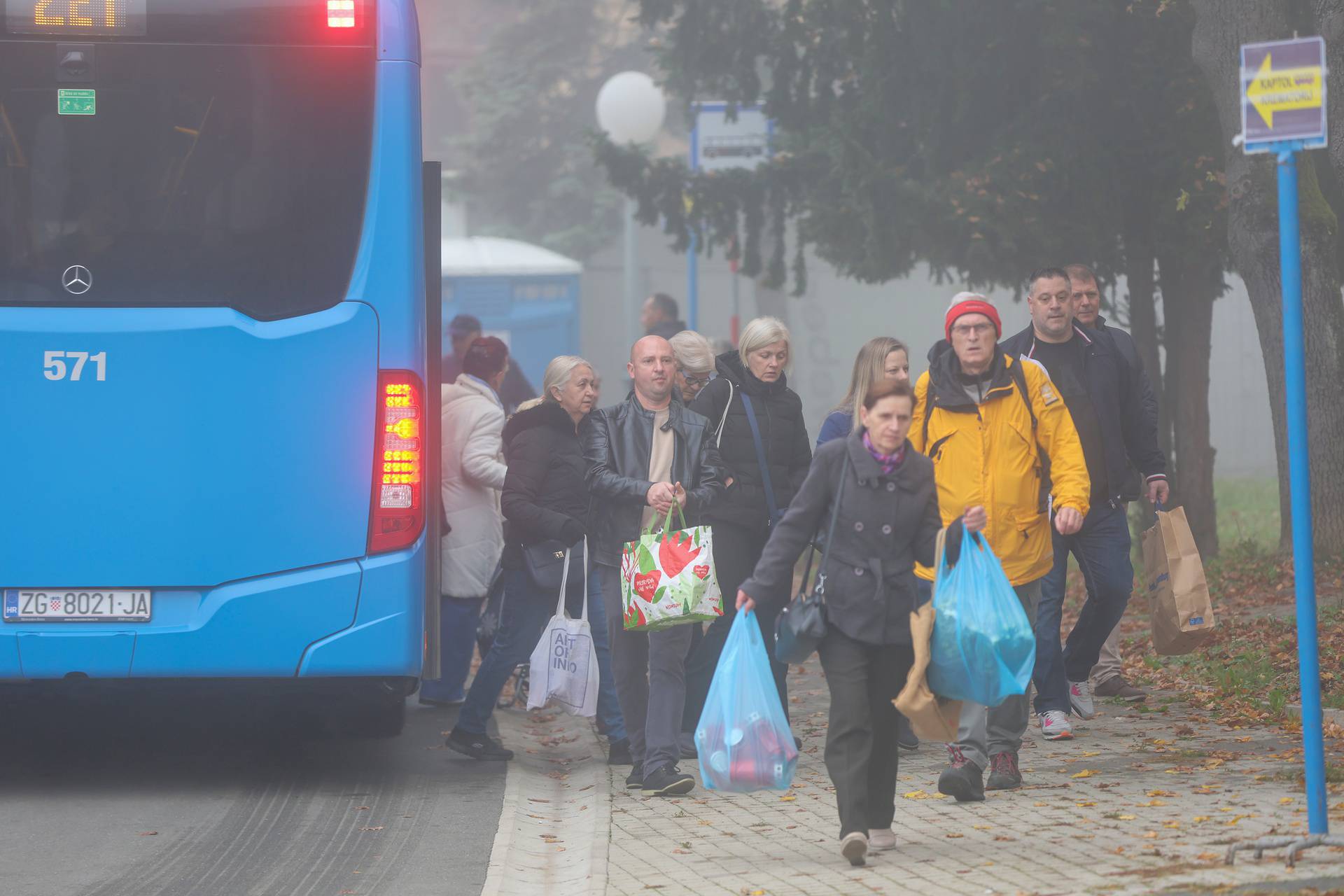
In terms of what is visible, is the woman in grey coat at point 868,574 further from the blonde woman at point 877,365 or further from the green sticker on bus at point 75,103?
the green sticker on bus at point 75,103

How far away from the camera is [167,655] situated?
7352 mm

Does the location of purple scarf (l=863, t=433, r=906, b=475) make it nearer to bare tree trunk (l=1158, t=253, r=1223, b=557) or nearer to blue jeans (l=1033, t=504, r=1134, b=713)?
blue jeans (l=1033, t=504, r=1134, b=713)

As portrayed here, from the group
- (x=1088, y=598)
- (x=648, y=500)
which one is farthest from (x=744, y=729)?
(x=1088, y=598)

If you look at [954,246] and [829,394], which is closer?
[954,246]

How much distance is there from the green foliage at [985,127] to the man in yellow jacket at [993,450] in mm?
7398

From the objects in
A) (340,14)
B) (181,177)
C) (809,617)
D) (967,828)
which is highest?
(340,14)

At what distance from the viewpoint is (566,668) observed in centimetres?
807

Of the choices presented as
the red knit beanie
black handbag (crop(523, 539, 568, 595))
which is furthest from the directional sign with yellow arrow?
black handbag (crop(523, 539, 568, 595))

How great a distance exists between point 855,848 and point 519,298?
27.1 m

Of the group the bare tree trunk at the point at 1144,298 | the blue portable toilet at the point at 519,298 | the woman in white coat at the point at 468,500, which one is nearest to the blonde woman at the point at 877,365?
the woman in white coat at the point at 468,500

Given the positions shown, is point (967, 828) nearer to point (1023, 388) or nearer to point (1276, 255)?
point (1023, 388)

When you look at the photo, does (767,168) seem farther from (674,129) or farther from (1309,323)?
(674,129)

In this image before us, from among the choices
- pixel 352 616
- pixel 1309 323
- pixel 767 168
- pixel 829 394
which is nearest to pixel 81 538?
pixel 352 616

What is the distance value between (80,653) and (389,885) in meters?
1.77
